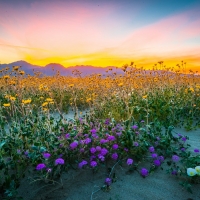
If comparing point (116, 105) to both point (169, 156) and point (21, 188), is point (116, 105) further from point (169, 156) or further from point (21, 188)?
point (21, 188)

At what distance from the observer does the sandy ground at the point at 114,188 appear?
7.62ft

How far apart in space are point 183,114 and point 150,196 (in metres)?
3.97

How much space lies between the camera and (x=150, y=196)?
2.32 metres

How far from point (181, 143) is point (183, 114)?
2.23 metres

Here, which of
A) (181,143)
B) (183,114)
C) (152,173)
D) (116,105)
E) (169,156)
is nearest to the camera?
(152,173)

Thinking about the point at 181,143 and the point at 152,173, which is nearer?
the point at 152,173

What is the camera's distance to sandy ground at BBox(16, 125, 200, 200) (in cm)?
232

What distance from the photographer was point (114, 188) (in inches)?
96.5

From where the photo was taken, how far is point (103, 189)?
Answer: 2404 mm

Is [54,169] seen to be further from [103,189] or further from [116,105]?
[116,105]

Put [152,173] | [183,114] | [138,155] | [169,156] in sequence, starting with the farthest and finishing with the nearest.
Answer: [183,114], [169,156], [138,155], [152,173]

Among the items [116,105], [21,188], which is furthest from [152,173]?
[116,105]

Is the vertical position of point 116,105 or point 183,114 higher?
point 116,105

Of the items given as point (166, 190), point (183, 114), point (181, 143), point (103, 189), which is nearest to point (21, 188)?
point (103, 189)
